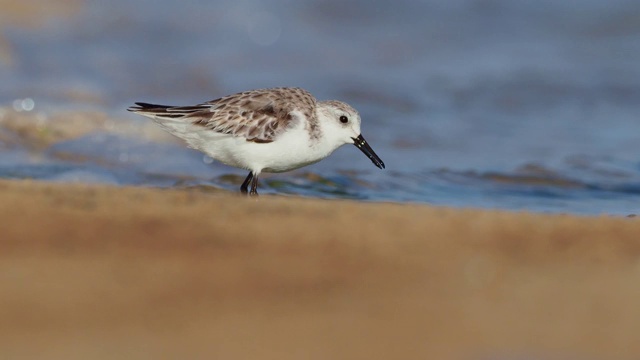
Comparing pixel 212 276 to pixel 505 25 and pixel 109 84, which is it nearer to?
pixel 109 84

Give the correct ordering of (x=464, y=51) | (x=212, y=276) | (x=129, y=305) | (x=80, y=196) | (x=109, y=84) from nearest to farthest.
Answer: (x=129, y=305), (x=212, y=276), (x=80, y=196), (x=109, y=84), (x=464, y=51)

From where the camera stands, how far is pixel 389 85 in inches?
514

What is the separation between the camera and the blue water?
9062 mm

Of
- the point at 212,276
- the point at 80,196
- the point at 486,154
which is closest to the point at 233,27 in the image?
the point at 486,154

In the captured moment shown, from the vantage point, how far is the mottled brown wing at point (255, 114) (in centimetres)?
744

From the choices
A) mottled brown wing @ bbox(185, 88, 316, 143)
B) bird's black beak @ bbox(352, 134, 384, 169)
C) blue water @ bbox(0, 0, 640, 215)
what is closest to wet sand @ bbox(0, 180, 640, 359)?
mottled brown wing @ bbox(185, 88, 316, 143)

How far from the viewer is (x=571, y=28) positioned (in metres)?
15.2

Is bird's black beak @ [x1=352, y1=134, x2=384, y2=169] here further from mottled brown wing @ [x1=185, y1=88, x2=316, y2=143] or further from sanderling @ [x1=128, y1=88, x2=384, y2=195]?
mottled brown wing @ [x1=185, y1=88, x2=316, y2=143]

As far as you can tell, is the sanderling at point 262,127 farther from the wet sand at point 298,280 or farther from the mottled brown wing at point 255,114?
the wet sand at point 298,280

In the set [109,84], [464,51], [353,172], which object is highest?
[464,51]

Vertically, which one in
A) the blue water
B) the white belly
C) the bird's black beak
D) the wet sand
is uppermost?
the blue water

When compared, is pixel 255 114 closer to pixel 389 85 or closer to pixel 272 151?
pixel 272 151

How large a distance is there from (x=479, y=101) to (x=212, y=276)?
878cm

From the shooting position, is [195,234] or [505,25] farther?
[505,25]
